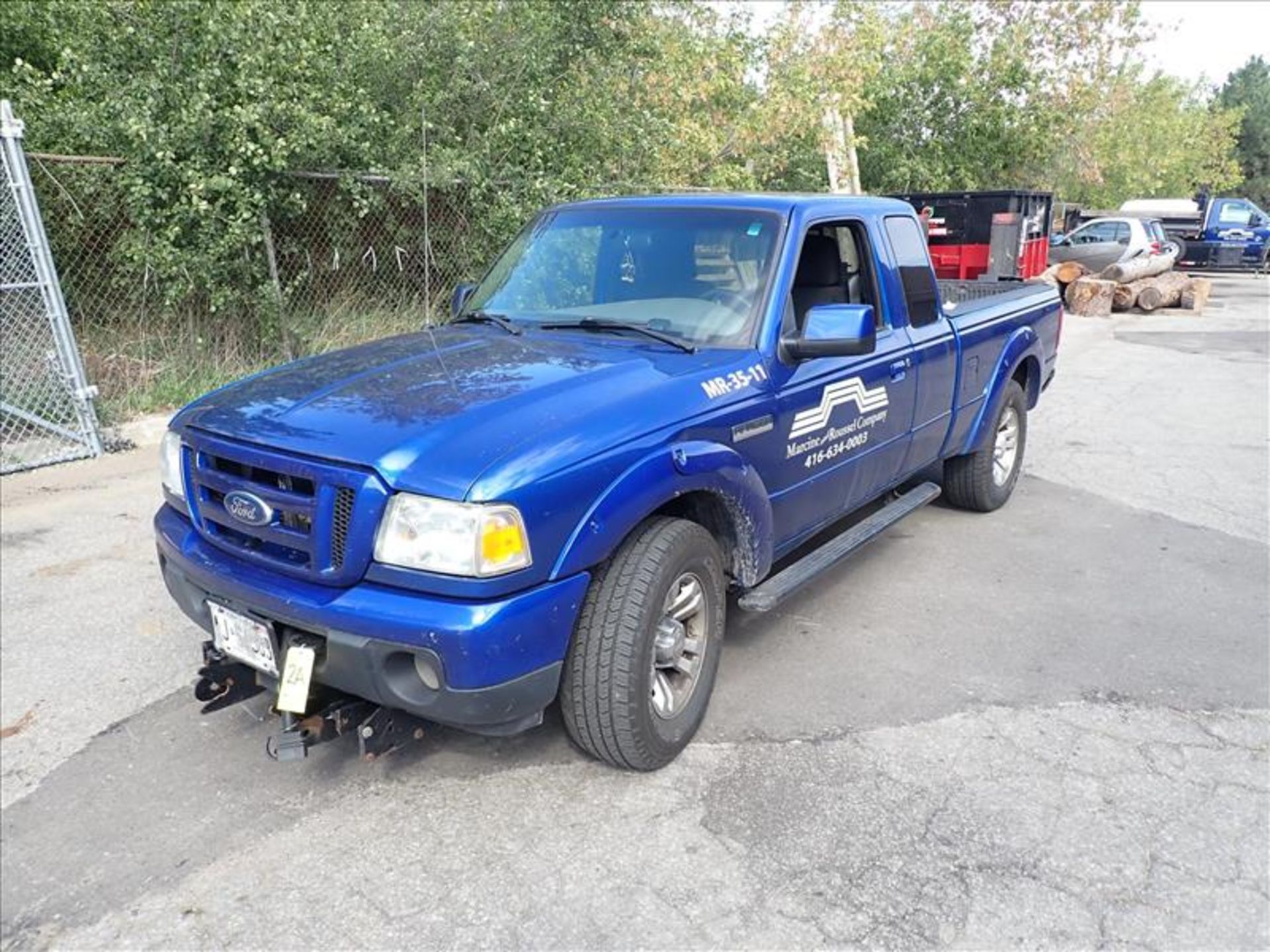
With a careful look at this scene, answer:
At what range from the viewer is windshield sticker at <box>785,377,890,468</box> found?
141 inches

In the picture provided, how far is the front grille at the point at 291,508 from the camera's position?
251cm

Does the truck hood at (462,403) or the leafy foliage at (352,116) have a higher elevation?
the leafy foliage at (352,116)

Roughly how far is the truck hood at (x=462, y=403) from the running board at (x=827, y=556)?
824 millimetres

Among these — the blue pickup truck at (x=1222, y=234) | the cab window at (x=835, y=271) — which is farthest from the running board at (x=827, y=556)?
the blue pickup truck at (x=1222, y=234)

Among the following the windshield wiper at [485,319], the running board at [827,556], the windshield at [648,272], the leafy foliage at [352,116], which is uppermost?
the leafy foliage at [352,116]

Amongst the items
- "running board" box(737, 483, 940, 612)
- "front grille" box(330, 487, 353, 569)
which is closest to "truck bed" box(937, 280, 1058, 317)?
"running board" box(737, 483, 940, 612)

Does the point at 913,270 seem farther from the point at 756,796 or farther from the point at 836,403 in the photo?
the point at 756,796

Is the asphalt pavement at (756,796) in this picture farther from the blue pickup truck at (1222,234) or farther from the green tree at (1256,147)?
the green tree at (1256,147)

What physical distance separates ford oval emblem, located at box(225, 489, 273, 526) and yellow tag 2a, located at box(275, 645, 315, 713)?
15.3 inches

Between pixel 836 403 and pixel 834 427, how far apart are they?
0.33ft

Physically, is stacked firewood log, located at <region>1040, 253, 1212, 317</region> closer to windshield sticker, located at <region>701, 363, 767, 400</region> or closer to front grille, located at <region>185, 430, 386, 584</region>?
windshield sticker, located at <region>701, 363, 767, 400</region>

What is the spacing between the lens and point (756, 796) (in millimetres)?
2975


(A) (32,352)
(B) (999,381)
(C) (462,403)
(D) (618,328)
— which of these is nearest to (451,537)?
(C) (462,403)

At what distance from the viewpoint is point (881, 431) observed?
4.21 m
